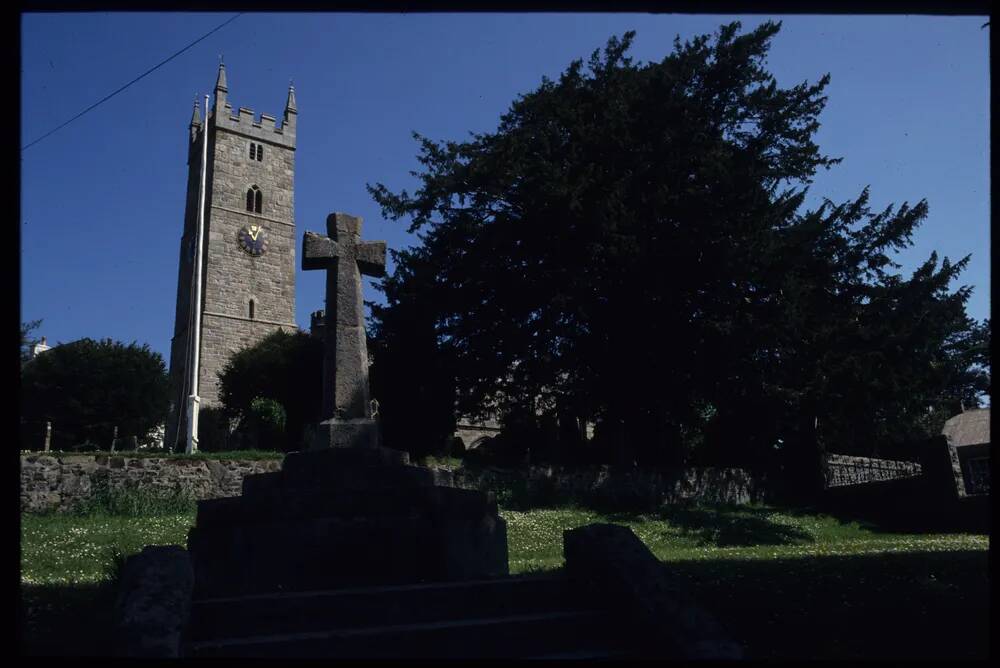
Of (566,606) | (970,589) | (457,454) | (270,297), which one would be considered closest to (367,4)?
(566,606)

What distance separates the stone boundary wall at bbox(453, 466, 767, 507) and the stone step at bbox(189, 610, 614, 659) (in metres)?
13.3

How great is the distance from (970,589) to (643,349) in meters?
15.6

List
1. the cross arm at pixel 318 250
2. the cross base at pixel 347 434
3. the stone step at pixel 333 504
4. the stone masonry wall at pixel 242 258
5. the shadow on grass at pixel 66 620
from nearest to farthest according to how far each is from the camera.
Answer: the shadow on grass at pixel 66 620 → the stone step at pixel 333 504 → the cross base at pixel 347 434 → the cross arm at pixel 318 250 → the stone masonry wall at pixel 242 258

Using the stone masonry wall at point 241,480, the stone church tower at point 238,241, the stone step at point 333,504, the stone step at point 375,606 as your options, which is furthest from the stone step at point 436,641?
the stone church tower at point 238,241

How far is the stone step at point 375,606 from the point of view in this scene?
5.08 meters

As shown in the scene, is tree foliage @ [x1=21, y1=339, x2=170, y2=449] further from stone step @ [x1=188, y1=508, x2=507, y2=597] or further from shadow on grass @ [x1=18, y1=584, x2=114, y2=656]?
stone step @ [x1=188, y1=508, x2=507, y2=597]

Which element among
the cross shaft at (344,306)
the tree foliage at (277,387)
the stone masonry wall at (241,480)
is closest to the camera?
the cross shaft at (344,306)

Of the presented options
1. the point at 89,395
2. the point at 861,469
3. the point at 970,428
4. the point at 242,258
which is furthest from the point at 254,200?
the point at 970,428

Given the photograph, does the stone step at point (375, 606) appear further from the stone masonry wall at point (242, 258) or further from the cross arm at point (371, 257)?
the stone masonry wall at point (242, 258)

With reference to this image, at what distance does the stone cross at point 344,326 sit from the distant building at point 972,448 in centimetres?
1568

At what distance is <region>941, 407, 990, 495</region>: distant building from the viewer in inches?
740

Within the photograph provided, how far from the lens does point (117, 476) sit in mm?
17000

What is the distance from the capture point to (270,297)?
153 ft

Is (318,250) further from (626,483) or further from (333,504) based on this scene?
(626,483)
